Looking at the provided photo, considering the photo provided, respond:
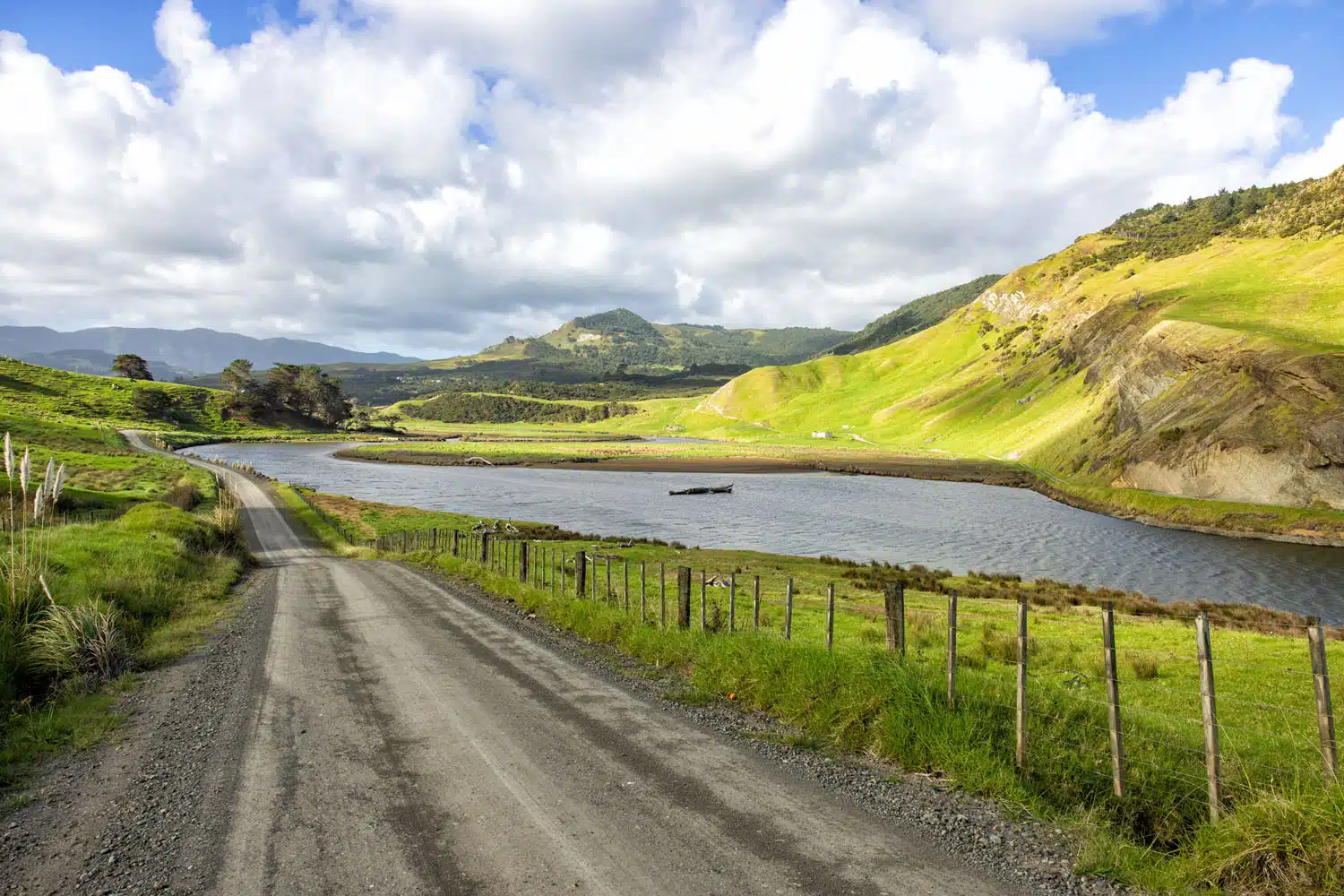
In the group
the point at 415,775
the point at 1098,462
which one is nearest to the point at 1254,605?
the point at 415,775

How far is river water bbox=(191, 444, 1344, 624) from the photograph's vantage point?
148ft

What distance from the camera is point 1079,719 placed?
9.91 metres

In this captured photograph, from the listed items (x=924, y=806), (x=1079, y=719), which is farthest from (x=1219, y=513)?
(x=924, y=806)

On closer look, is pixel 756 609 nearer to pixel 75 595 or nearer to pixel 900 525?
pixel 75 595

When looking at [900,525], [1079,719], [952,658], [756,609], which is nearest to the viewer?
[952,658]

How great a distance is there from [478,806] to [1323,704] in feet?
28.5

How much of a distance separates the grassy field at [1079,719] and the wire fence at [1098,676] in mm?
53

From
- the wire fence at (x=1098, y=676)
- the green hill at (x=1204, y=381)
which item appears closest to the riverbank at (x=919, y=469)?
the green hill at (x=1204, y=381)

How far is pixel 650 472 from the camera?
12644 centimetres

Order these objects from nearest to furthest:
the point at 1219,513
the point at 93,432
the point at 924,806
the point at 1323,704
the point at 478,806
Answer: the point at 1323,704 → the point at 478,806 → the point at 924,806 → the point at 1219,513 → the point at 93,432

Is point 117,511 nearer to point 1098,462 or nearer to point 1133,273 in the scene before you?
point 1098,462

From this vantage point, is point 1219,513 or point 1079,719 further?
point 1219,513

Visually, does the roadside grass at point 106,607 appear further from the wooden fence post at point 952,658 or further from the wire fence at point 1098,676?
the wooden fence post at point 952,658

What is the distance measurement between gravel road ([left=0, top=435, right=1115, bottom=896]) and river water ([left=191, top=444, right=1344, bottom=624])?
40.6m
